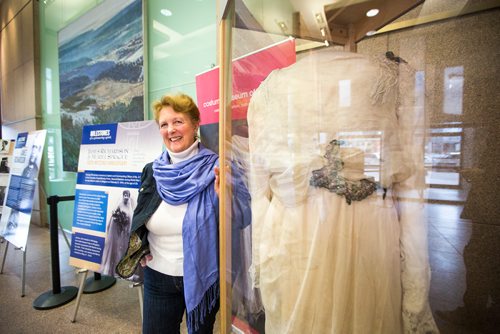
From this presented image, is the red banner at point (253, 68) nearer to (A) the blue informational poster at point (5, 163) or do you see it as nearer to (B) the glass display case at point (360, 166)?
(B) the glass display case at point (360, 166)

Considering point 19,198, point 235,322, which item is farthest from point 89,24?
point 235,322

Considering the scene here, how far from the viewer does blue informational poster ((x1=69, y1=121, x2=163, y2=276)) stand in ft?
6.34

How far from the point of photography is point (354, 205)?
75 cm

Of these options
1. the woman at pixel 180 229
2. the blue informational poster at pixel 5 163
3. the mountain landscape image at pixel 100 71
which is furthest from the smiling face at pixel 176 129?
the blue informational poster at pixel 5 163

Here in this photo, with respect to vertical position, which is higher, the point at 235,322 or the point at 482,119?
the point at 482,119

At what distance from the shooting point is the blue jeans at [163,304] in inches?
51.5

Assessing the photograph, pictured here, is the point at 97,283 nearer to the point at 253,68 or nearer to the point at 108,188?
the point at 108,188

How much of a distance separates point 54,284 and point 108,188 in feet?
4.31

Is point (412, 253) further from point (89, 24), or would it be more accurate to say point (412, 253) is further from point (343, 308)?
point (89, 24)

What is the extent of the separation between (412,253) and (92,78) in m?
4.50

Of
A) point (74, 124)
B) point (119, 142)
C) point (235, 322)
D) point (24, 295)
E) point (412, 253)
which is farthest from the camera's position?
point (74, 124)

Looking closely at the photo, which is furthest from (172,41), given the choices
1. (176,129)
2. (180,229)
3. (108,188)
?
(180,229)

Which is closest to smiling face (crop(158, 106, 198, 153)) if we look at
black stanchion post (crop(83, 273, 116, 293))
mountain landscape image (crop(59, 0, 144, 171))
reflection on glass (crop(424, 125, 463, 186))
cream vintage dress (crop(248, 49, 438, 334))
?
cream vintage dress (crop(248, 49, 438, 334))

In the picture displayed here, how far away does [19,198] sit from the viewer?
2.75 metres
